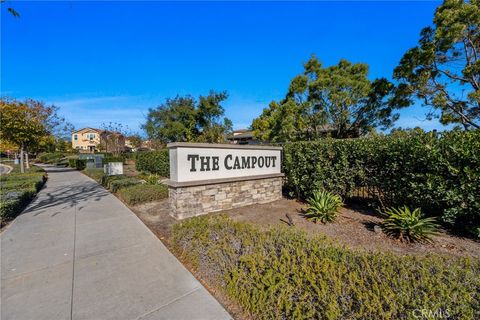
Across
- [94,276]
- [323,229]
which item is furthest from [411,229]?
[94,276]

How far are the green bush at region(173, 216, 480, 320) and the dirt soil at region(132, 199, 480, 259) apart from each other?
115cm

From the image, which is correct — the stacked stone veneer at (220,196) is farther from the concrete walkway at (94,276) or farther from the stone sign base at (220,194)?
the concrete walkway at (94,276)

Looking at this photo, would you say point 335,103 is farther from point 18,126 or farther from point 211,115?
point 18,126

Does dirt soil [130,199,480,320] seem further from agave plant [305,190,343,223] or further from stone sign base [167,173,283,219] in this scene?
stone sign base [167,173,283,219]

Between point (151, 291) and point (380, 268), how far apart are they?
8.70ft

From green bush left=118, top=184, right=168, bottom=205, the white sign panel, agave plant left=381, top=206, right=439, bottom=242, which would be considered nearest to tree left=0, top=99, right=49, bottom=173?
green bush left=118, top=184, right=168, bottom=205

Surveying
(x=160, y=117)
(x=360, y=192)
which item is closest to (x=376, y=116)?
(x=360, y=192)

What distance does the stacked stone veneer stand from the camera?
5.30 meters

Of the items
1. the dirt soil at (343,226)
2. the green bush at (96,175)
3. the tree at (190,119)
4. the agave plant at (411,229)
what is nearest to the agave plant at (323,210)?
the dirt soil at (343,226)

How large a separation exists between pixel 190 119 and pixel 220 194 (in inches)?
762

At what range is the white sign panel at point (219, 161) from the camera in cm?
526

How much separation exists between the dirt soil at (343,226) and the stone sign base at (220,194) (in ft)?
0.93

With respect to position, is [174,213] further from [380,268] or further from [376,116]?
[376,116]

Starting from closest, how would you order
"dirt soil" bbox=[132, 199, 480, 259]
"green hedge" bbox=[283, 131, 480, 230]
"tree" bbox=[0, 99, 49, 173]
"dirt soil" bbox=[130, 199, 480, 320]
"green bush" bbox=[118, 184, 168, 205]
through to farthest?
"dirt soil" bbox=[130, 199, 480, 320], "dirt soil" bbox=[132, 199, 480, 259], "green hedge" bbox=[283, 131, 480, 230], "green bush" bbox=[118, 184, 168, 205], "tree" bbox=[0, 99, 49, 173]
